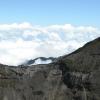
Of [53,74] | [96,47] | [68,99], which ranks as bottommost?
[68,99]

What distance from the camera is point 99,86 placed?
110 m

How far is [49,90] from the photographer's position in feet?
370

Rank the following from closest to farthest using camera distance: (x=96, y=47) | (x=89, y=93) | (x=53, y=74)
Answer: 1. (x=89, y=93)
2. (x=53, y=74)
3. (x=96, y=47)

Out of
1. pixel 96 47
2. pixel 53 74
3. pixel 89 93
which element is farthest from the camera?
pixel 96 47

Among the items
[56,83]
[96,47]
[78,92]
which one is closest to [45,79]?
[56,83]

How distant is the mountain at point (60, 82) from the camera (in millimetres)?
111500

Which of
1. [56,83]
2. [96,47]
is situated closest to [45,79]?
[56,83]

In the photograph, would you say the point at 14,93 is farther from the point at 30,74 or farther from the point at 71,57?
the point at 71,57

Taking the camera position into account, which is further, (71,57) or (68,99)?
(71,57)

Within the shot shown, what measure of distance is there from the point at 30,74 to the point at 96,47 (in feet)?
80.3

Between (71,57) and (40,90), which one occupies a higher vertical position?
(71,57)

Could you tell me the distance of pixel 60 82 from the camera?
116 meters

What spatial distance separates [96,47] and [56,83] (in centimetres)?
2222

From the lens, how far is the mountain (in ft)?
366
